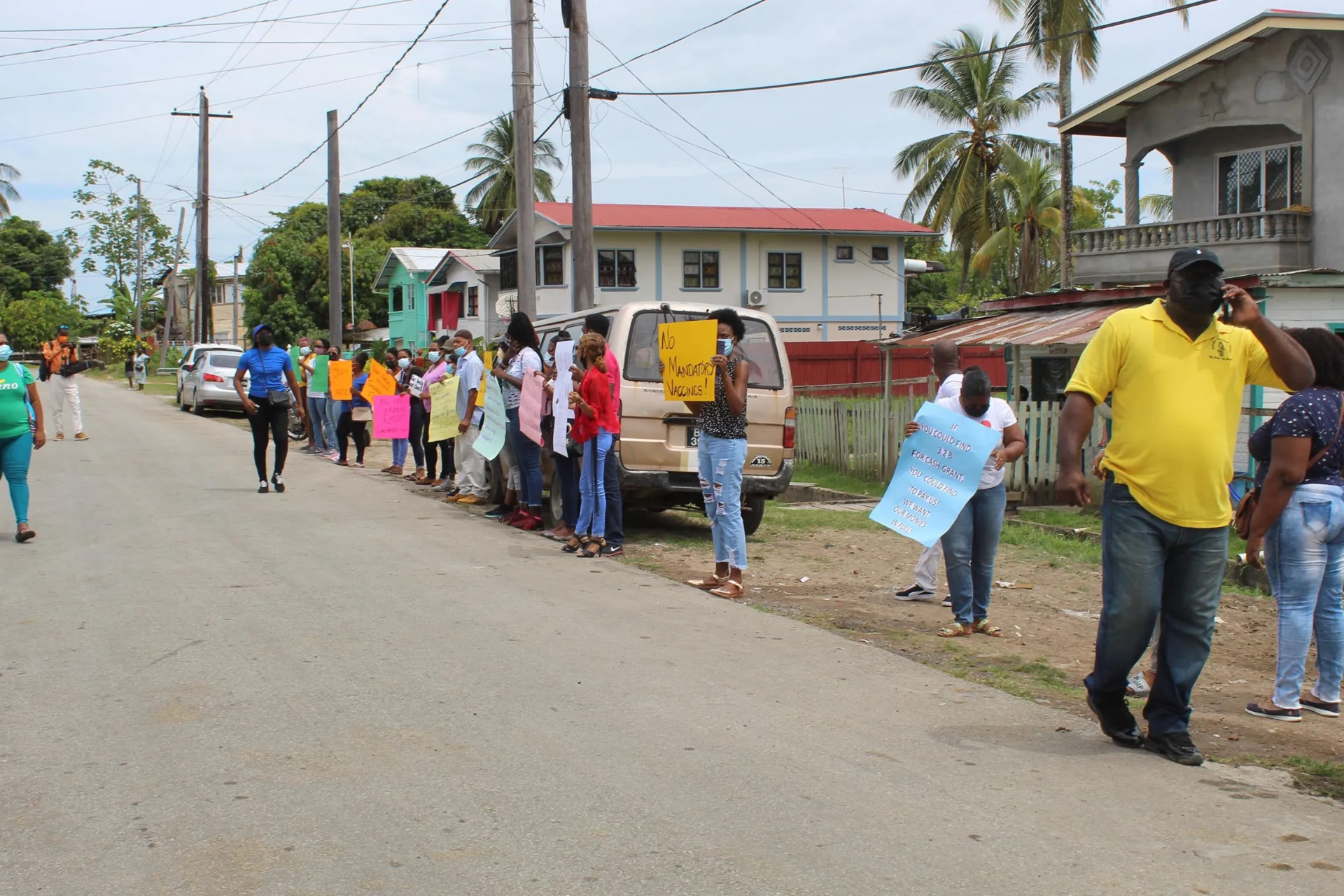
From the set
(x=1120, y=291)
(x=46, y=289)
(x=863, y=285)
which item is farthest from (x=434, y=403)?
(x=46, y=289)

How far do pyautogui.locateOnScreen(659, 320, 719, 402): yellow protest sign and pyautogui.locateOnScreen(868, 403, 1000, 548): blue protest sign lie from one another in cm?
148

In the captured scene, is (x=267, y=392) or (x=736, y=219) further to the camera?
(x=736, y=219)

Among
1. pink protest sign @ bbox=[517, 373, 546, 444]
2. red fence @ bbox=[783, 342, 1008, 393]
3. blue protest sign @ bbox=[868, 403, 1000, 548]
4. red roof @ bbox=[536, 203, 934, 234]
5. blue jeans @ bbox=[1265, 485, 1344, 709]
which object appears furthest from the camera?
Result: red roof @ bbox=[536, 203, 934, 234]

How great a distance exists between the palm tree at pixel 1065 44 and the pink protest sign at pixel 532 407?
2207cm

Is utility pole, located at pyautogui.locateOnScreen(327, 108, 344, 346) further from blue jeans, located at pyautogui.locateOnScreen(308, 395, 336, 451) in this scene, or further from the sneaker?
the sneaker

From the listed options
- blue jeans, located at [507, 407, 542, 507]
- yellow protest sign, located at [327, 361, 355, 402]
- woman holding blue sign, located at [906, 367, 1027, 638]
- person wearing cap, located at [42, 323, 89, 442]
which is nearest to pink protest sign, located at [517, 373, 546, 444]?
blue jeans, located at [507, 407, 542, 507]

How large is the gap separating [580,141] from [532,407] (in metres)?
6.45

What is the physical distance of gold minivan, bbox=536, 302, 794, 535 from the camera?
35.1ft

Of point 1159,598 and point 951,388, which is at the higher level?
point 951,388

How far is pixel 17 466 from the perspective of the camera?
10328mm

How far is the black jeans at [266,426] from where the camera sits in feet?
46.3

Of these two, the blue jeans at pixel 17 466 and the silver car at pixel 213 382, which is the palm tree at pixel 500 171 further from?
the blue jeans at pixel 17 466

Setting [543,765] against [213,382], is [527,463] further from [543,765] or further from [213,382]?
[213,382]

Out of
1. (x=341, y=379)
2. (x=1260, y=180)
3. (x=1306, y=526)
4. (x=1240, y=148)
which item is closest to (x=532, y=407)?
(x=1306, y=526)
